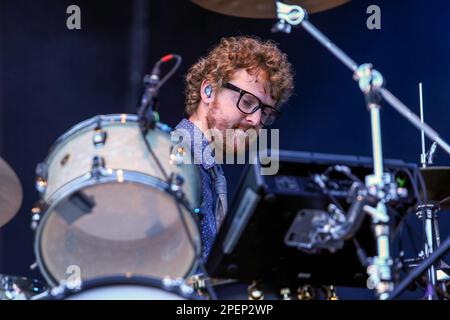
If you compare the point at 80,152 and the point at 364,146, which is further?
the point at 364,146

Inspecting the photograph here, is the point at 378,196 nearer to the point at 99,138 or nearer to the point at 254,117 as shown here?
the point at 99,138

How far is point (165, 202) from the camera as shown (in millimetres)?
1953

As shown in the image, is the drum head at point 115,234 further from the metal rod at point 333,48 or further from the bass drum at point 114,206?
the metal rod at point 333,48

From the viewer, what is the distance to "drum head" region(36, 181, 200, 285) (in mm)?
1935

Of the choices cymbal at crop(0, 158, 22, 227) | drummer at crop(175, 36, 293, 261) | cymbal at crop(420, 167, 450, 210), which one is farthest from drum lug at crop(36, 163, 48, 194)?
cymbal at crop(420, 167, 450, 210)

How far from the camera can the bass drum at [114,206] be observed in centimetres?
192

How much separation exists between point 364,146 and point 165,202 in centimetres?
222

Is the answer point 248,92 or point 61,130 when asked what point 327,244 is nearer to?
point 248,92

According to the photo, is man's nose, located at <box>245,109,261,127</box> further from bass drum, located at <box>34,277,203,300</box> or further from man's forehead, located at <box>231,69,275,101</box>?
bass drum, located at <box>34,277,203,300</box>

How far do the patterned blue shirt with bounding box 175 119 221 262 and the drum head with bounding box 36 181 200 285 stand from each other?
49 centimetres

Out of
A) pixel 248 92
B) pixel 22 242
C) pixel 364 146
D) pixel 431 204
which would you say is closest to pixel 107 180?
pixel 248 92

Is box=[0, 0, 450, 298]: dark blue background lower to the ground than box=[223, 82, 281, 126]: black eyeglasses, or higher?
higher

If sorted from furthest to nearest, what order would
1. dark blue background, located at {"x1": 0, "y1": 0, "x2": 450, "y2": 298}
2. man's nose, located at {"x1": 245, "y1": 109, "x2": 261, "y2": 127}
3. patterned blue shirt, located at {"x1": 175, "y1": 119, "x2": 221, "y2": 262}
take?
dark blue background, located at {"x1": 0, "y1": 0, "x2": 450, "y2": 298} → man's nose, located at {"x1": 245, "y1": 109, "x2": 261, "y2": 127} → patterned blue shirt, located at {"x1": 175, "y1": 119, "x2": 221, "y2": 262}

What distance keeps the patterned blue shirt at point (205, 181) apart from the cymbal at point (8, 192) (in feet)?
1.99
